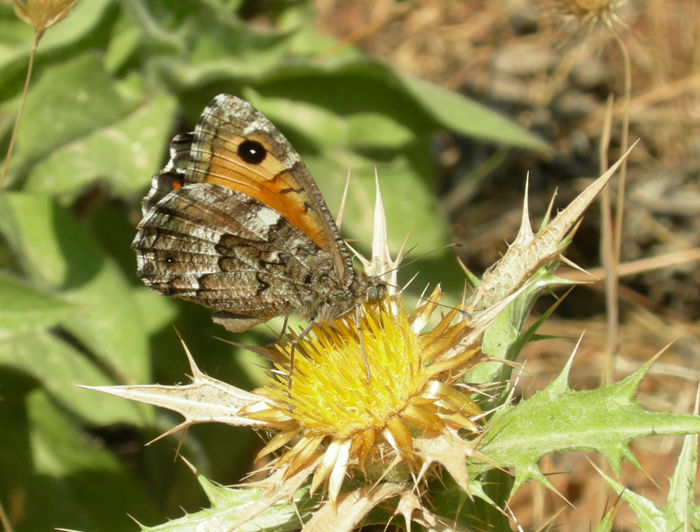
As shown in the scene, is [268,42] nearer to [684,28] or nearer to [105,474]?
[105,474]

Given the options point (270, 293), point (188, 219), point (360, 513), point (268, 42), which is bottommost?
point (360, 513)

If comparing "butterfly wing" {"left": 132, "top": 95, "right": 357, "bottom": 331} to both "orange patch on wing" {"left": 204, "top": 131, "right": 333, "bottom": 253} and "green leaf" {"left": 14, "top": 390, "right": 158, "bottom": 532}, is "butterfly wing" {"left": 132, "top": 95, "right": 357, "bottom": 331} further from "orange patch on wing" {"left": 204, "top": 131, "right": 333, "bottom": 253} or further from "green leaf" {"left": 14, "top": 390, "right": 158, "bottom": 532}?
"green leaf" {"left": 14, "top": 390, "right": 158, "bottom": 532}

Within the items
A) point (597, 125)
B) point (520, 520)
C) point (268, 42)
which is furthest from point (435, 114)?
point (520, 520)

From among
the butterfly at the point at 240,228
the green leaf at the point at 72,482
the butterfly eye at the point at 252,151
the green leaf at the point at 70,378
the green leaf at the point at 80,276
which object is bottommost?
the green leaf at the point at 72,482

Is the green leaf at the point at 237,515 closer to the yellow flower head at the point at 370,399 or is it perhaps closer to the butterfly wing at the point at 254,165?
Result: the yellow flower head at the point at 370,399

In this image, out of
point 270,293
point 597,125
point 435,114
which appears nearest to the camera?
point 270,293

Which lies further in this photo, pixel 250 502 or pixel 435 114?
pixel 435 114

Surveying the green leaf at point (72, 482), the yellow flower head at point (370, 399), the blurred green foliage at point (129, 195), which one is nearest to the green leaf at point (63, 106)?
the blurred green foliage at point (129, 195)
